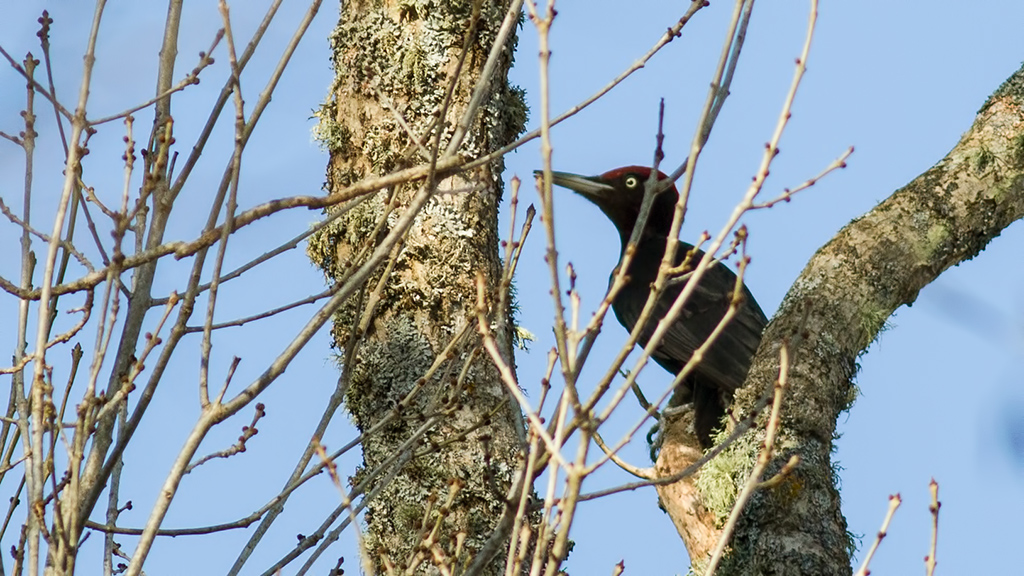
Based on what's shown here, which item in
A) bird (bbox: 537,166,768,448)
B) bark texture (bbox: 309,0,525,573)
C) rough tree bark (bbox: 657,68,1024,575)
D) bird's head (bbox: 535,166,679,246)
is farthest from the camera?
bird's head (bbox: 535,166,679,246)

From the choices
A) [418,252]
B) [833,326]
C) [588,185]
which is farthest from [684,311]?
[418,252]

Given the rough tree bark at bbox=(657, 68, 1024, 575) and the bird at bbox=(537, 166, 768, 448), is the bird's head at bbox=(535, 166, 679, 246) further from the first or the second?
the rough tree bark at bbox=(657, 68, 1024, 575)

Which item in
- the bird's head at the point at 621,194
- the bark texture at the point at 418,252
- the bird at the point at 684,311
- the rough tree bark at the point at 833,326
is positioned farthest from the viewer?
the bird's head at the point at 621,194

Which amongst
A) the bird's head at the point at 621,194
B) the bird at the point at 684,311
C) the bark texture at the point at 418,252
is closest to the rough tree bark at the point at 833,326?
the bird at the point at 684,311

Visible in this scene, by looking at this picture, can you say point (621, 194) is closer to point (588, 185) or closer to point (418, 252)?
point (588, 185)

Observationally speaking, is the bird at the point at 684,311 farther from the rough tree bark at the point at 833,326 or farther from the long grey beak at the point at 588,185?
the rough tree bark at the point at 833,326

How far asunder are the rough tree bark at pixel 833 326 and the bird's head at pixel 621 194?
8.63ft

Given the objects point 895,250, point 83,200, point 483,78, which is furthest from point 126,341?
point 895,250

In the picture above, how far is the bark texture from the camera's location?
4086 mm

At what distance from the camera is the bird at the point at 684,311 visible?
5223 mm

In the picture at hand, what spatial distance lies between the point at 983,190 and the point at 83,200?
3.10m

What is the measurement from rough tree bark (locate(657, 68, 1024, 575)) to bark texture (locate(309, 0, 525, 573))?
767 mm

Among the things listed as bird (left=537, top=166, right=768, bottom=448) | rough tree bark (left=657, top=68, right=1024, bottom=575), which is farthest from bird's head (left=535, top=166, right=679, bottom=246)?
rough tree bark (left=657, top=68, right=1024, bottom=575)

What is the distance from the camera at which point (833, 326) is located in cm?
414
